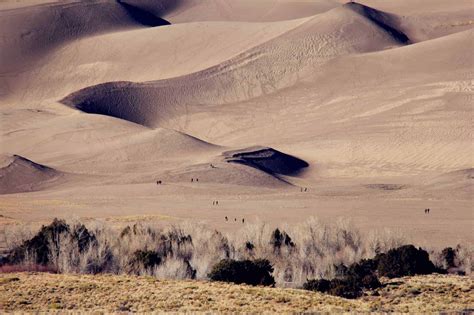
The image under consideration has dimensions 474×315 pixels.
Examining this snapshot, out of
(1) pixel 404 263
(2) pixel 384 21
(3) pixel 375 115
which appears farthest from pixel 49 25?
(1) pixel 404 263

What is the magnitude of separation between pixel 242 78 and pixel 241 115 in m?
8.83

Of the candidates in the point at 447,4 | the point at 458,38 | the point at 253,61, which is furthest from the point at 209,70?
the point at 447,4

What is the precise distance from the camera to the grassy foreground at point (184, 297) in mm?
25906

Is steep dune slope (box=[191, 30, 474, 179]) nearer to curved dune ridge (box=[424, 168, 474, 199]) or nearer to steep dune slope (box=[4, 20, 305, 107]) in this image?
curved dune ridge (box=[424, 168, 474, 199])

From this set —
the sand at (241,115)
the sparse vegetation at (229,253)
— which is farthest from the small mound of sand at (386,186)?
the sparse vegetation at (229,253)

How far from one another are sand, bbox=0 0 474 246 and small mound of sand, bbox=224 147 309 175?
45 cm

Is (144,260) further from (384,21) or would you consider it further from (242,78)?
(384,21)

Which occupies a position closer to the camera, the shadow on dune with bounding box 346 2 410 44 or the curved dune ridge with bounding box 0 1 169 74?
the shadow on dune with bounding box 346 2 410 44

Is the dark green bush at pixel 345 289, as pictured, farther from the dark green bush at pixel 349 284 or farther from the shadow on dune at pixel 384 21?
the shadow on dune at pixel 384 21

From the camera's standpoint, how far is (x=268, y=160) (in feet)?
280

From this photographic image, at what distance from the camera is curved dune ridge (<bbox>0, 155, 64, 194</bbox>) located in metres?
75.4

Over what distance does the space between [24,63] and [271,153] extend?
53.6 m

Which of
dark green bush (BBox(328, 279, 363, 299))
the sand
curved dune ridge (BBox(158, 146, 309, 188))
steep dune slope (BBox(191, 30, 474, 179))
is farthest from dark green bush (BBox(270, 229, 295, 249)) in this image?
steep dune slope (BBox(191, 30, 474, 179))

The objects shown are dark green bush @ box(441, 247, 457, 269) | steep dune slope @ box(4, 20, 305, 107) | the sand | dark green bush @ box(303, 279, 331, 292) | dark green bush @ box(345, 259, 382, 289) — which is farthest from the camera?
steep dune slope @ box(4, 20, 305, 107)
